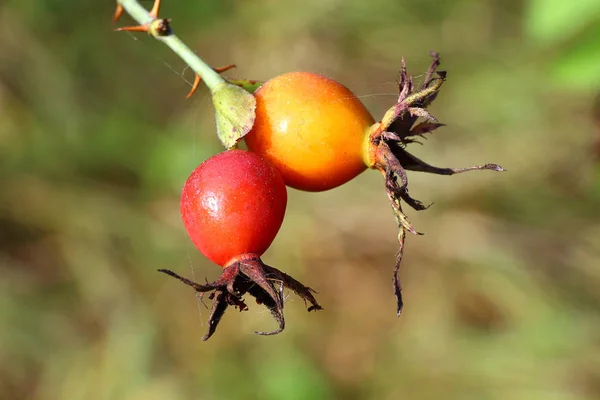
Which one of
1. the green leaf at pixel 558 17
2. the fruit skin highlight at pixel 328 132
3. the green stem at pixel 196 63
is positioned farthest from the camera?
the green leaf at pixel 558 17

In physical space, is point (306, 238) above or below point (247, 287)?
below

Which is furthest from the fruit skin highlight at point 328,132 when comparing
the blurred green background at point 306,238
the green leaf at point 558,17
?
the blurred green background at point 306,238

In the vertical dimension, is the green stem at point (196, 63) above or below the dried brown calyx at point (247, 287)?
above

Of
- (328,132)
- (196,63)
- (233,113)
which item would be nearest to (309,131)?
(328,132)

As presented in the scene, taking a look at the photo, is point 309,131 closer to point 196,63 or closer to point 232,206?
point 232,206

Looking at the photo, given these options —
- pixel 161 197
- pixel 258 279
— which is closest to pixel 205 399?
pixel 161 197

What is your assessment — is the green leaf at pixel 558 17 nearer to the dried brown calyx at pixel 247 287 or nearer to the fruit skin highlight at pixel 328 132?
the fruit skin highlight at pixel 328 132

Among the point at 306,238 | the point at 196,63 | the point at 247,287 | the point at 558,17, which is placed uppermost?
the point at 196,63

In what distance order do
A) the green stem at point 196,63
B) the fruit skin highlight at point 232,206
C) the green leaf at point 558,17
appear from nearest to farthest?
the fruit skin highlight at point 232,206, the green stem at point 196,63, the green leaf at point 558,17
